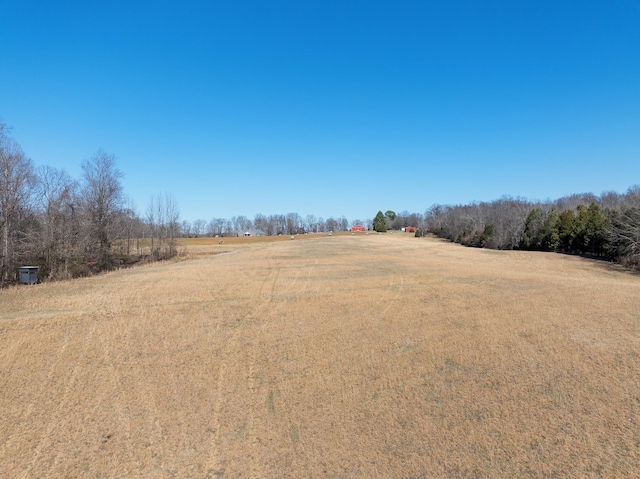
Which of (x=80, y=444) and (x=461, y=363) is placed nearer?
(x=80, y=444)

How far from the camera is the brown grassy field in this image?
4.23 m

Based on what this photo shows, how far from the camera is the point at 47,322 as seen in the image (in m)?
10.1

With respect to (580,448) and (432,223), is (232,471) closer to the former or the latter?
(580,448)

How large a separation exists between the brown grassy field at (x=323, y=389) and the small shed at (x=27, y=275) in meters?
7.23

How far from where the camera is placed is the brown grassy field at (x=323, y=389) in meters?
4.23

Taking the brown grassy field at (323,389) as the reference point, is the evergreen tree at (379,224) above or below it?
above

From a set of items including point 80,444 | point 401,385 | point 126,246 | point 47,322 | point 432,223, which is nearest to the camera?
point 80,444

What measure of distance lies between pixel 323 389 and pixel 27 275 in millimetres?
20408

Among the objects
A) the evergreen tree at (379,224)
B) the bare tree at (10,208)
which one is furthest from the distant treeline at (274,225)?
the bare tree at (10,208)

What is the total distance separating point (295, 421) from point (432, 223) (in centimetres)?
11295

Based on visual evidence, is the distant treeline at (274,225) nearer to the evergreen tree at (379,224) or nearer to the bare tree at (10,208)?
the evergreen tree at (379,224)

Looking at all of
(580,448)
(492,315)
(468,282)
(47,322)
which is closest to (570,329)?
(492,315)

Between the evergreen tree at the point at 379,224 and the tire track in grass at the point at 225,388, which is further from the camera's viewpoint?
the evergreen tree at the point at 379,224

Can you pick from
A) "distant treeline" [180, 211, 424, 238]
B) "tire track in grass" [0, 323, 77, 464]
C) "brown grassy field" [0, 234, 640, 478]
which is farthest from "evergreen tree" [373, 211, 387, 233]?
"tire track in grass" [0, 323, 77, 464]
